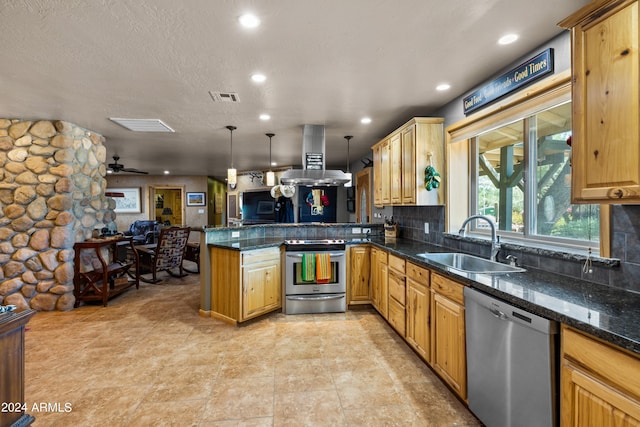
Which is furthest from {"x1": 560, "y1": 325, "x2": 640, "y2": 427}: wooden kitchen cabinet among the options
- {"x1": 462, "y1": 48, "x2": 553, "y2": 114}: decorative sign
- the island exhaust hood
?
the island exhaust hood

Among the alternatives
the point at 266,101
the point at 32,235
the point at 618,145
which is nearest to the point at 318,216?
the point at 266,101

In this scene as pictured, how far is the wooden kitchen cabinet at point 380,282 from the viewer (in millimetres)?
3111

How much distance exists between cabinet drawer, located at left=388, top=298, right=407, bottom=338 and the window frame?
0.96 metres

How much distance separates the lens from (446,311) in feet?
6.38

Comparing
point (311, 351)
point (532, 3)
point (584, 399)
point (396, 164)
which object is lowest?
point (311, 351)

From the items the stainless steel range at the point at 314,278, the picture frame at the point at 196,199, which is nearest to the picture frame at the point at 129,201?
the picture frame at the point at 196,199

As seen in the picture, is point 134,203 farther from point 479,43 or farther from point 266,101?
point 479,43

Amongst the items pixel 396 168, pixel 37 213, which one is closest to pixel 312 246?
pixel 396 168

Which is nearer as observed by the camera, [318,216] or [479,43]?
[479,43]

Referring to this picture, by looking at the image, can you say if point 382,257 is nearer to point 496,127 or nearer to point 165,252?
point 496,127

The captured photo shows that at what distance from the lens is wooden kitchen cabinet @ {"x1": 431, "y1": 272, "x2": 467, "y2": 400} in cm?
179

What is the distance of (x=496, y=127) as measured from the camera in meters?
2.34

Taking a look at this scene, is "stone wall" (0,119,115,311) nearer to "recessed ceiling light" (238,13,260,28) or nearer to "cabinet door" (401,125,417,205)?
"recessed ceiling light" (238,13,260,28)

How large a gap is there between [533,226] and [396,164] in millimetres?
1630
